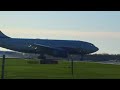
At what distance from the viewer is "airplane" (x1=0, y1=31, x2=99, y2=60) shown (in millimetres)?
43375

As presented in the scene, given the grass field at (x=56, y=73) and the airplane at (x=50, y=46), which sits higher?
the airplane at (x=50, y=46)

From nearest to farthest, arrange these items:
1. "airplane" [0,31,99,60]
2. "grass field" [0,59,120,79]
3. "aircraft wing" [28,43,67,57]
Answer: "grass field" [0,59,120,79], "aircraft wing" [28,43,67,57], "airplane" [0,31,99,60]

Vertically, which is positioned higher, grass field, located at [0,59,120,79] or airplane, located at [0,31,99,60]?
airplane, located at [0,31,99,60]

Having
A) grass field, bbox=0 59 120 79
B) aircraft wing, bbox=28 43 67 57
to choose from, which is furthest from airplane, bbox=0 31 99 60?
grass field, bbox=0 59 120 79

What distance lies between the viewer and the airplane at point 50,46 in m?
43.4

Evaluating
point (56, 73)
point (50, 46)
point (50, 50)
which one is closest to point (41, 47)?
point (50, 50)

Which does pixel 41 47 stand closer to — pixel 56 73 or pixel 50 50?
pixel 50 50

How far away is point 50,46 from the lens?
1769 inches

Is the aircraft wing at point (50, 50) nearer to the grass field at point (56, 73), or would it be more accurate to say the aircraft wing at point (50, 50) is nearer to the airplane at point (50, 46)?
the airplane at point (50, 46)

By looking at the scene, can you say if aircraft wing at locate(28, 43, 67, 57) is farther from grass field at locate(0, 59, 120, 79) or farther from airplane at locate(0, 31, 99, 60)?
grass field at locate(0, 59, 120, 79)

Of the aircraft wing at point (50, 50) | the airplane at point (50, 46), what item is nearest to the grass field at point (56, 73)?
the aircraft wing at point (50, 50)
